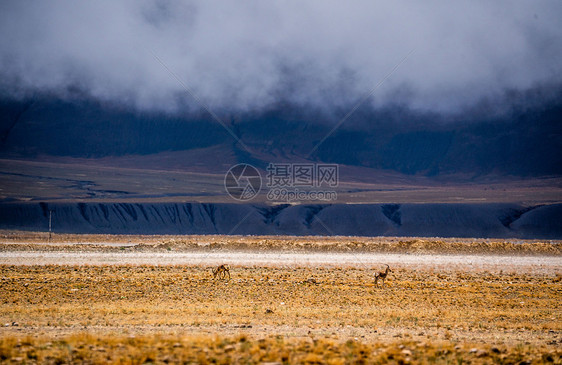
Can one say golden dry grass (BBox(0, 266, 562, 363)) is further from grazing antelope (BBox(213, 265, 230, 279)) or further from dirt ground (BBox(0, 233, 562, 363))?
grazing antelope (BBox(213, 265, 230, 279))

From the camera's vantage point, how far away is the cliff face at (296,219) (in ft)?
269

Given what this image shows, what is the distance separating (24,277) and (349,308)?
14.5m

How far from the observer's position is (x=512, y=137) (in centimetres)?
19312

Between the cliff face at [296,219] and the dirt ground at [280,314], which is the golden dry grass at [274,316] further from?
the cliff face at [296,219]

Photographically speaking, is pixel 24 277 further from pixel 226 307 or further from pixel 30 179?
pixel 30 179

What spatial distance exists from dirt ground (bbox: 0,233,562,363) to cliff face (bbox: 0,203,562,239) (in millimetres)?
52376

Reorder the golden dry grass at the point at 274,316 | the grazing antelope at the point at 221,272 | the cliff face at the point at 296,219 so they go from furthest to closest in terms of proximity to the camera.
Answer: the cliff face at the point at 296,219 < the grazing antelope at the point at 221,272 < the golden dry grass at the point at 274,316

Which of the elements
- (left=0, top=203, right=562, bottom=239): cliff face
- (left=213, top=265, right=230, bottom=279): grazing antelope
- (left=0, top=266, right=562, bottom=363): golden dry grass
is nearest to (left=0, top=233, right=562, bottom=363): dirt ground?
(left=0, top=266, right=562, bottom=363): golden dry grass

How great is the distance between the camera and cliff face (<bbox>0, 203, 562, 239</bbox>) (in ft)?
269

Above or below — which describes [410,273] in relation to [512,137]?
below

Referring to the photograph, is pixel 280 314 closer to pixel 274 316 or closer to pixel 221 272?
pixel 274 316

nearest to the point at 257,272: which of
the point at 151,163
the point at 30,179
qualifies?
the point at 30,179

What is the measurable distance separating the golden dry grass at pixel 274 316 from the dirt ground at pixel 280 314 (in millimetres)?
38

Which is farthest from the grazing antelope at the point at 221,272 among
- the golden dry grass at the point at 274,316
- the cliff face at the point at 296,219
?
the cliff face at the point at 296,219
